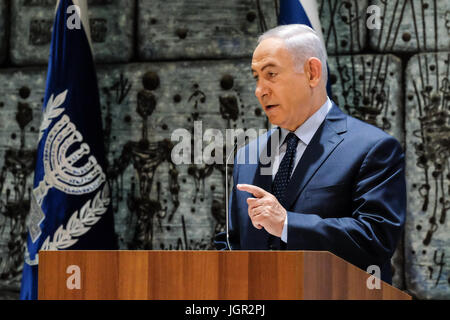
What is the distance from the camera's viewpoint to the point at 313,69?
215 centimetres

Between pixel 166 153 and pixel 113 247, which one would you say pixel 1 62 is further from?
pixel 113 247

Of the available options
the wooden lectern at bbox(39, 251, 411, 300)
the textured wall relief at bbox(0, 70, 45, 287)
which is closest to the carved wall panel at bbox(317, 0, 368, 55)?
the textured wall relief at bbox(0, 70, 45, 287)

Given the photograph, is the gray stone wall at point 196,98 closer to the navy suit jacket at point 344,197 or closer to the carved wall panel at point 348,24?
the carved wall panel at point 348,24

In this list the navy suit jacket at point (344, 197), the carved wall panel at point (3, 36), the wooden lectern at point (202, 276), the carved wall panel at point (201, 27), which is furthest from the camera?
the carved wall panel at point (3, 36)

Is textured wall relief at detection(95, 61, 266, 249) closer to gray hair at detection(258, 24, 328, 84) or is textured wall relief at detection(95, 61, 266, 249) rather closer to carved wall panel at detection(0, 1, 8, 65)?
carved wall panel at detection(0, 1, 8, 65)

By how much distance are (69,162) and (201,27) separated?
1.11 m

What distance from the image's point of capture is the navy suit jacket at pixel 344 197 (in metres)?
1.80

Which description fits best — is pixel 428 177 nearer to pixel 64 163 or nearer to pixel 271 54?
pixel 271 54

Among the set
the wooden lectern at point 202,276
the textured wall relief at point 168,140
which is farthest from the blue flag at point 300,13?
the wooden lectern at point 202,276

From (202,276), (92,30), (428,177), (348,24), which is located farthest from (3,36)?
(202,276)

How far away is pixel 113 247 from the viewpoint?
3.27m

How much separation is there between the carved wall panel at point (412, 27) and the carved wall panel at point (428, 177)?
0.09 m
